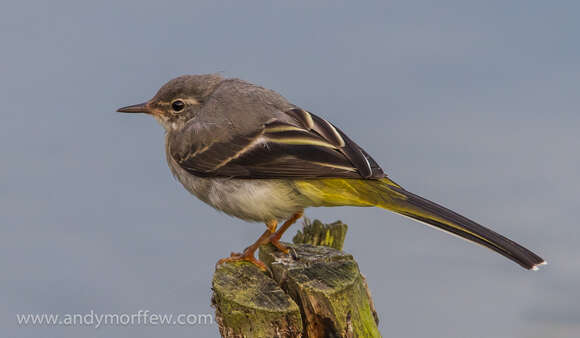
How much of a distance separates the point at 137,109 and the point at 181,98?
829 millimetres

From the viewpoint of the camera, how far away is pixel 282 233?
310 inches

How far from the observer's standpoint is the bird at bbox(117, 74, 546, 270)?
265 inches

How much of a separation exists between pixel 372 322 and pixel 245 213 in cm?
200

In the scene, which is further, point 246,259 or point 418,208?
point 246,259

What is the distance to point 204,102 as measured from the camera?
8320 mm

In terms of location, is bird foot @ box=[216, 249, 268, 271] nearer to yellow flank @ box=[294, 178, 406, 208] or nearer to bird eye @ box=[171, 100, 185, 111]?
yellow flank @ box=[294, 178, 406, 208]

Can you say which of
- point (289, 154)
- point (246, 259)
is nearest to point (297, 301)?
point (246, 259)

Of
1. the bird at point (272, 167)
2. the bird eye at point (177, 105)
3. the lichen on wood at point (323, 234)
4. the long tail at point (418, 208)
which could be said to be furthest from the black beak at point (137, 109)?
the long tail at point (418, 208)

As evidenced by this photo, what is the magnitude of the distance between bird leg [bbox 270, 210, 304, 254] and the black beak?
2.64 meters

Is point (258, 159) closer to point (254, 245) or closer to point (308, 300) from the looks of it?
point (254, 245)

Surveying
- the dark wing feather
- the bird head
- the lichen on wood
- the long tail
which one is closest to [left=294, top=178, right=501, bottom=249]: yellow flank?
the long tail

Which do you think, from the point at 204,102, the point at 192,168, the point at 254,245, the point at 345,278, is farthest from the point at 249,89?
the point at 345,278

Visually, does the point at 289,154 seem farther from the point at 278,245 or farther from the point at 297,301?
the point at 297,301

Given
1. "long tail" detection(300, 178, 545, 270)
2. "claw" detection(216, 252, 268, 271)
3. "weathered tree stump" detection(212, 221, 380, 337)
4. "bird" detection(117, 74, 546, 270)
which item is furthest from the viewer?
"claw" detection(216, 252, 268, 271)
